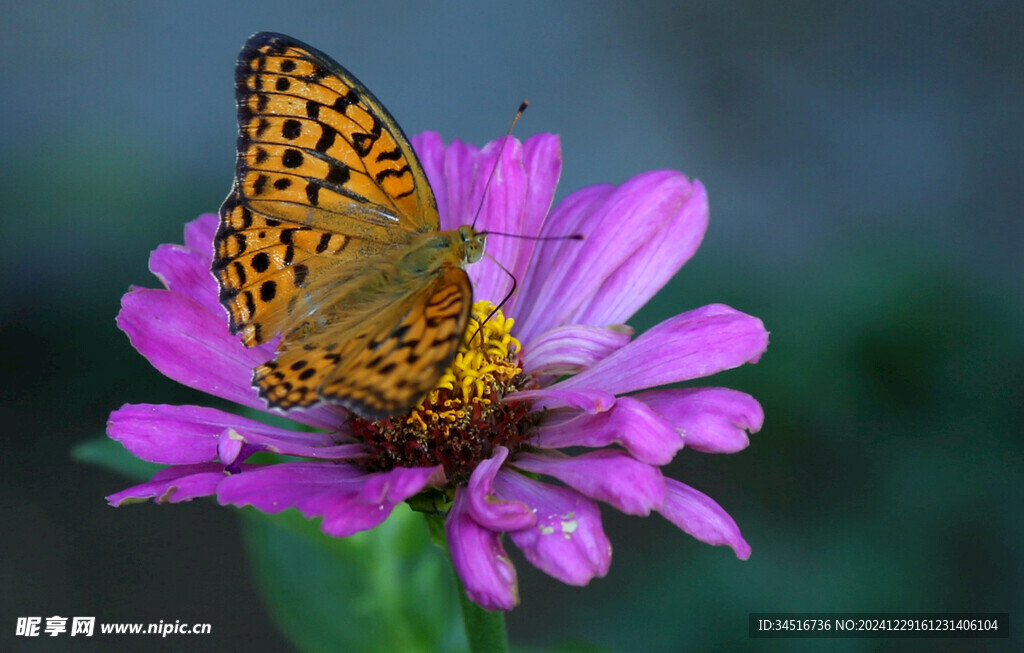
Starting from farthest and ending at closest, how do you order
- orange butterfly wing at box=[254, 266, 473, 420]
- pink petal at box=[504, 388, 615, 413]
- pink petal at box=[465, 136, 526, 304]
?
pink petal at box=[465, 136, 526, 304]
pink petal at box=[504, 388, 615, 413]
orange butterfly wing at box=[254, 266, 473, 420]

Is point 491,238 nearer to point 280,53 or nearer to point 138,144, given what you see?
point 280,53

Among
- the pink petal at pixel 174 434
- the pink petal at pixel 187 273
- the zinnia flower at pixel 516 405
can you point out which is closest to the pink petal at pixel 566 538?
the zinnia flower at pixel 516 405

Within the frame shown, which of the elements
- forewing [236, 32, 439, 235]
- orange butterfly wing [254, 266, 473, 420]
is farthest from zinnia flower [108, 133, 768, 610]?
forewing [236, 32, 439, 235]

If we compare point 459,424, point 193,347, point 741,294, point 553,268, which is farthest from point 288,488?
point 741,294

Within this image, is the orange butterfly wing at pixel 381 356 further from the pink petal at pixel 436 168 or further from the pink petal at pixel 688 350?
the pink petal at pixel 436 168

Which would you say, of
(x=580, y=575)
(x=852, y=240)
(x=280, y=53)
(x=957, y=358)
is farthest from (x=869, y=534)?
(x=280, y=53)

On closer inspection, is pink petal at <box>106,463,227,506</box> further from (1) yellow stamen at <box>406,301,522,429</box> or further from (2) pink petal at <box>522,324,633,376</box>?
(2) pink petal at <box>522,324,633,376</box>

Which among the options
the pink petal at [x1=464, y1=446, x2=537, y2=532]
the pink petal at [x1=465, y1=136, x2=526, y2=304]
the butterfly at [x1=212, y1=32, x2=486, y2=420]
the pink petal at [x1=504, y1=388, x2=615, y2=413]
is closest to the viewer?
the pink petal at [x1=464, y1=446, x2=537, y2=532]

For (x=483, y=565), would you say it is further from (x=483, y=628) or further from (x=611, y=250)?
(x=611, y=250)

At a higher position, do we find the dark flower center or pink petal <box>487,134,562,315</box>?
pink petal <box>487,134,562,315</box>
